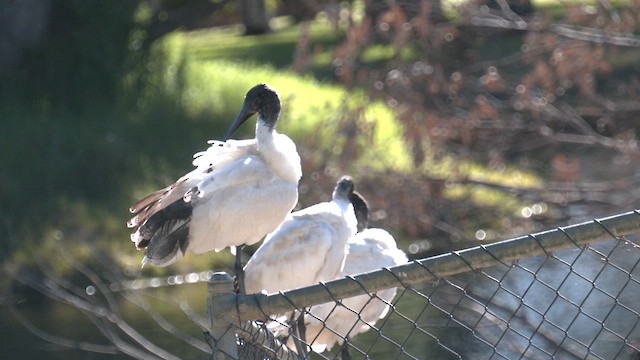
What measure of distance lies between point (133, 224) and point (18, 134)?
28.9 ft

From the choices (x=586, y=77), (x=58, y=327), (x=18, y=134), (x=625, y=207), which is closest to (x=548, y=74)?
(x=586, y=77)

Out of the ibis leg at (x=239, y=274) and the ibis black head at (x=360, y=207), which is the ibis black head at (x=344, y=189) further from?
the ibis leg at (x=239, y=274)

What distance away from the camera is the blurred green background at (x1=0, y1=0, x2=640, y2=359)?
835cm

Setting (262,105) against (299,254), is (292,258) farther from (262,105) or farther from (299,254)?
(262,105)

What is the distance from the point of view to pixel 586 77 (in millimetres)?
8203

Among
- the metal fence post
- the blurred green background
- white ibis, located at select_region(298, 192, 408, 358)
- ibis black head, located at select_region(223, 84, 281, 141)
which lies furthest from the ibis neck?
the metal fence post

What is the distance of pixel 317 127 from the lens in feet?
31.0

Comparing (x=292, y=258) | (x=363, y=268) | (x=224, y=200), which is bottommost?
(x=363, y=268)

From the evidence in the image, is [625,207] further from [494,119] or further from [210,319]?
[210,319]

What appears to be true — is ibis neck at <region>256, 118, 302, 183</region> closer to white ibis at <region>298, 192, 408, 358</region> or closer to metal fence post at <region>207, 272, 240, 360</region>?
white ibis at <region>298, 192, 408, 358</region>

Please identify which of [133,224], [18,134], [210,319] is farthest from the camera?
[18,134]

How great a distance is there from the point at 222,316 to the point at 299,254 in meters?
3.04

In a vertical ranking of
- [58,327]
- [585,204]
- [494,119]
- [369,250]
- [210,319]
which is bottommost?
[58,327]

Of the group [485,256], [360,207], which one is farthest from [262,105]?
[485,256]
